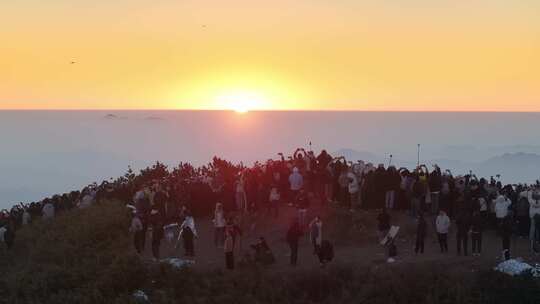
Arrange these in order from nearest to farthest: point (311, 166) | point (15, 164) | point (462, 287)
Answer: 1. point (462, 287)
2. point (311, 166)
3. point (15, 164)

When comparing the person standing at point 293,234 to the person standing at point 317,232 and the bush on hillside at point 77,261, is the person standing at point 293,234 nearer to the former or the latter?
the person standing at point 317,232

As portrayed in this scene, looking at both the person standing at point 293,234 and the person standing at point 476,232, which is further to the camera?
the person standing at point 476,232

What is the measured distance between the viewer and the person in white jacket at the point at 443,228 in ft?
53.1

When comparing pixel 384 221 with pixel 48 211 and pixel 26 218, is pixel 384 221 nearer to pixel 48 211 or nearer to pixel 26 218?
pixel 48 211

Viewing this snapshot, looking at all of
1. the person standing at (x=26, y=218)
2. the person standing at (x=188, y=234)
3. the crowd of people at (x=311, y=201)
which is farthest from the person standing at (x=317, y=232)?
the person standing at (x=26, y=218)

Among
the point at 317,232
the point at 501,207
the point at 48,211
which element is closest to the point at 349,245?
the point at 317,232

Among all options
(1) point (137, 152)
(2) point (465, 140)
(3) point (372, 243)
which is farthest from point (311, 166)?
(2) point (465, 140)

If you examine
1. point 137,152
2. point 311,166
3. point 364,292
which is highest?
point 137,152

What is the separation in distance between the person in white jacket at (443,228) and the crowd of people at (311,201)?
1.0 inches

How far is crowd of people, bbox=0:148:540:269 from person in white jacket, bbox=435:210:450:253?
25mm

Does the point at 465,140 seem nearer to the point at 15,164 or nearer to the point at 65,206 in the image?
the point at 15,164

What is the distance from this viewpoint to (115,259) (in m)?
16.1

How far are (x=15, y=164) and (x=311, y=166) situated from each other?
16915cm

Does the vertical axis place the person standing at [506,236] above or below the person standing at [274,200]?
below
